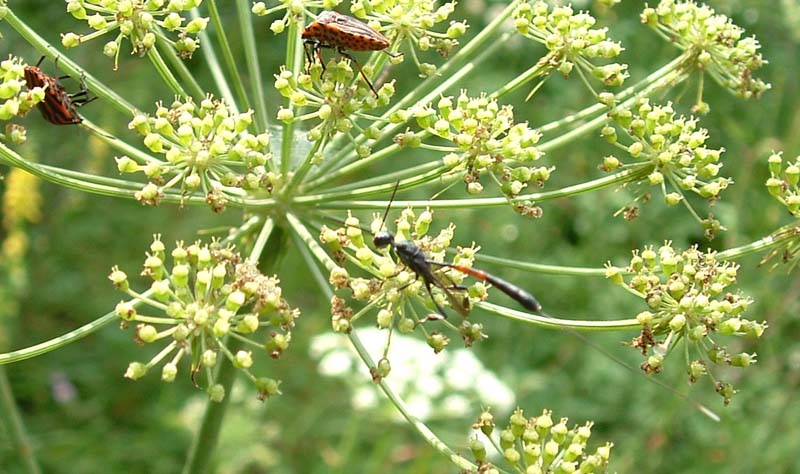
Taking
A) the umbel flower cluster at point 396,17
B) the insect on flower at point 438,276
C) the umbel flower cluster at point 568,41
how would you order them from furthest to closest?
the umbel flower cluster at point 568,41 → the umbel flower cluster at point 396,17 → the insect on flower at point 438,276

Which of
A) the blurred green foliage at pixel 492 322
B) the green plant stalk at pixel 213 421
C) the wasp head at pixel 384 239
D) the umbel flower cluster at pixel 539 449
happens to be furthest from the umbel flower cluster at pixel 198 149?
the blurred green foliage at pixel 492 322

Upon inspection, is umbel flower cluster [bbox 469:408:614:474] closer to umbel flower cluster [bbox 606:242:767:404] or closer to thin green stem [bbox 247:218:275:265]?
umbel flower cluster [bbox 606:242:767:404]

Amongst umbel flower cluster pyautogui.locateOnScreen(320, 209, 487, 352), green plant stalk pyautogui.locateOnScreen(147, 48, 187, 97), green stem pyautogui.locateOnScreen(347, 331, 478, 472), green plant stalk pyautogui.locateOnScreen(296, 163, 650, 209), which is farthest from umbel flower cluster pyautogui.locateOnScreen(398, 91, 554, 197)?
green plant stalk pyautogui.locateOnScreen(147, 48, 187, 97)

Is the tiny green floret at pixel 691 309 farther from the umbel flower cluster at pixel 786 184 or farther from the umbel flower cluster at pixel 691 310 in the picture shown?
the umbel flower cluster at pixel 786 184

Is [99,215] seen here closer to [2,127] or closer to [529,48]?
[2,127]

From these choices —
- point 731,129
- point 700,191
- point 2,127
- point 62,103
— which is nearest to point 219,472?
point 2,127

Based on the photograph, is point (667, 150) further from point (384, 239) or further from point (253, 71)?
point (253, 71)
